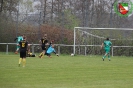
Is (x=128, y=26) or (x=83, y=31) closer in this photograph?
(x=83, y=31)

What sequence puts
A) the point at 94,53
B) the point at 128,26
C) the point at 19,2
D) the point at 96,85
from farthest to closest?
1. the point at 19,2
2. the point at 128,26
3. the point at 94,53
4. the point at 96,85

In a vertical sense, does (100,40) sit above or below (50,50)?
above

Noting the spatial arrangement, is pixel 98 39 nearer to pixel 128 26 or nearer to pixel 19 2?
pixel 128 26

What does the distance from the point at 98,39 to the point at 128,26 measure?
24.1ft

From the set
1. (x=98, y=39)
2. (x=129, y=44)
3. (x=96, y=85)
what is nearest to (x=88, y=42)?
(x=98, y=39)

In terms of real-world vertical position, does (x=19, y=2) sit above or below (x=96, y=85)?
above

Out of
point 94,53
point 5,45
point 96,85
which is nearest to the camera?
point 96,85

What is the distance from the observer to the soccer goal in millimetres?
38188

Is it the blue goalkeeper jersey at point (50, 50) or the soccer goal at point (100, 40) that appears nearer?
the blue goalkeeper jersey at point (50, 50)

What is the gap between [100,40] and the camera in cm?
3931

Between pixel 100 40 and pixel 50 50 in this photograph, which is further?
pixel 100 40

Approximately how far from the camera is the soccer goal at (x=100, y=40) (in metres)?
38.2

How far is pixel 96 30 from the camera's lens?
39.8 m

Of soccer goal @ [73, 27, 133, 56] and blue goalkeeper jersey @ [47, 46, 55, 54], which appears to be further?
soccer goal @ [73, 27, 133, 56]
